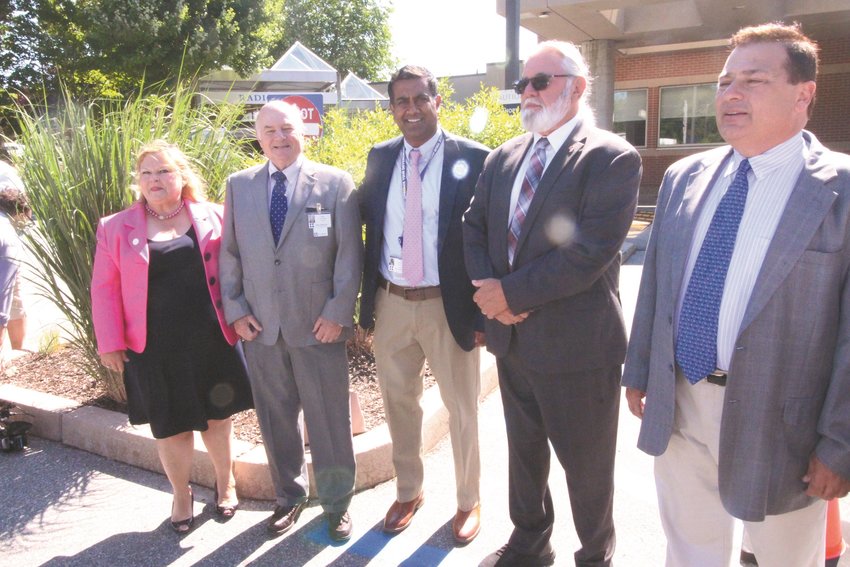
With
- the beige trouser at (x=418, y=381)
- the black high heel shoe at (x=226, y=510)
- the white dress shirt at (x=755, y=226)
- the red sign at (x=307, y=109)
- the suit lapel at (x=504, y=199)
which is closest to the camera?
the white dress shirt at (x=755, y=226)

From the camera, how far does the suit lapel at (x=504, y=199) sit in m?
2.74

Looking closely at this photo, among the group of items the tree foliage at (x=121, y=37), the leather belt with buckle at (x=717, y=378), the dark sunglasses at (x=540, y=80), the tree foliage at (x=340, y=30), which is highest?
the tree foliage at (x=340, y=30)

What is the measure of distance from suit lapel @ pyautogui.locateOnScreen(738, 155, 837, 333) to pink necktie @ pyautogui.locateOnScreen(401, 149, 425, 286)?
1.60 metres

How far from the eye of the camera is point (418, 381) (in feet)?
11.3

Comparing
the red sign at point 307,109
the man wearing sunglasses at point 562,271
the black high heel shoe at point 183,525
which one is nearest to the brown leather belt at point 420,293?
the man wearing sunglasses at point 562,271

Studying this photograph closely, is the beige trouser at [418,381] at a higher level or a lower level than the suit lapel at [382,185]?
lower

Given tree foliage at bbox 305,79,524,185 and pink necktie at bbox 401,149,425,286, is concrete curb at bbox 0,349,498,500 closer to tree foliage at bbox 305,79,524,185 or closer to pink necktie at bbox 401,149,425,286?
pink necktie at bbox 401,149,425,286

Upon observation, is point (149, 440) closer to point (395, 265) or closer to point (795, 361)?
point (395, 265)

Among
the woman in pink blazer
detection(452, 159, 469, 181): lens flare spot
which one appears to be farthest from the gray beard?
the woman in pink blazer

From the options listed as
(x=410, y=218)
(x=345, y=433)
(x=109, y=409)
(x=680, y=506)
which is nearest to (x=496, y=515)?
(x=345, y=433)

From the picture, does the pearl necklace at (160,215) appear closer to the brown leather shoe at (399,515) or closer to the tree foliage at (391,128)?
the brown leather shoe at (399,515)

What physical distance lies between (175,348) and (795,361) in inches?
107

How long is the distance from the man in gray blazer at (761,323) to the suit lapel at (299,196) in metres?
1.71

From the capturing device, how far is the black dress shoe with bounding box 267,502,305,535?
3.38m
